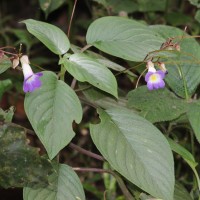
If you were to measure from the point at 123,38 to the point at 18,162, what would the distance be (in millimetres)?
515

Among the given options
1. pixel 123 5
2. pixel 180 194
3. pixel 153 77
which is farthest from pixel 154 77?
pixel 123 5

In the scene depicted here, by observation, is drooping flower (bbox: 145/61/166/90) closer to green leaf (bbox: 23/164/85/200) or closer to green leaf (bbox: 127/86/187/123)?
green leaf (bbox: 127/86/187/123)

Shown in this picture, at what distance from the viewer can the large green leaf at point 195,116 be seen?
148cm

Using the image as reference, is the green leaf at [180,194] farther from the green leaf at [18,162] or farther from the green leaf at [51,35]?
the green leaf at [51,35]

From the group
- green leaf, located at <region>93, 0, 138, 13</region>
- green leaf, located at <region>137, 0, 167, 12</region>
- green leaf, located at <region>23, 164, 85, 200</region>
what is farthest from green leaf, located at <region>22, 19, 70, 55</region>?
green leaf, located at <region>137, 0, 167, 12</region>

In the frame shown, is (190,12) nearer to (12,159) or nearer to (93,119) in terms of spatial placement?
(93,119)

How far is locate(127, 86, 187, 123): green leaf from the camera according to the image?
1.57 metres

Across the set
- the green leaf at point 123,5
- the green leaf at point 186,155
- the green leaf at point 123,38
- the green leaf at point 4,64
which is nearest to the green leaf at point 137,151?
the green leaf at point 186,155

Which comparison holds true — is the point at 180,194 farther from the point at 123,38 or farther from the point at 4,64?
the point at 4,64

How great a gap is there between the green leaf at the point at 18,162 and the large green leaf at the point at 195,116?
0.45 meters

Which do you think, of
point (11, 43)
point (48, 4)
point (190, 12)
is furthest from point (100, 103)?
point (190, 12)

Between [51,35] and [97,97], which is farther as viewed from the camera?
[97,97]

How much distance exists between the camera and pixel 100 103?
1.69 metres

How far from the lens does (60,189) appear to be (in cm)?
146
